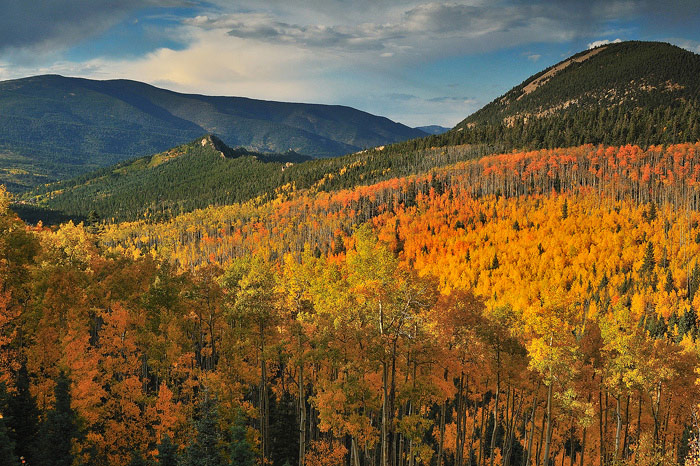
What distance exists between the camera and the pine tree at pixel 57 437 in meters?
28.7

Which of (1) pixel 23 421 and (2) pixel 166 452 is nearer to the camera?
(2) pixel 166 452

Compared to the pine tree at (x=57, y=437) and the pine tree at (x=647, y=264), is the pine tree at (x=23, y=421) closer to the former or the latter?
the pine tree at (x=57, y=437)

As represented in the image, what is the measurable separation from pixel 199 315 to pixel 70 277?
1257cm

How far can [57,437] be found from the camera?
95.7 ft

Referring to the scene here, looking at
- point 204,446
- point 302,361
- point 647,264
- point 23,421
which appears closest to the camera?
point 204,446

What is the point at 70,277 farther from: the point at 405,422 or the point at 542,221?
the point at 542,221

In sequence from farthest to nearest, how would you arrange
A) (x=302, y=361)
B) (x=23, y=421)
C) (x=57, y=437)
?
(x=302, y=361) < (x=23, y=421) < (x=57, y=437)

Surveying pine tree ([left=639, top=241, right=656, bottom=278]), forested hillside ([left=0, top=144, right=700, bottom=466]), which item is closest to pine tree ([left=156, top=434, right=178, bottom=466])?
forested hillside ([left=0, top=144, right=700, bottom=466])

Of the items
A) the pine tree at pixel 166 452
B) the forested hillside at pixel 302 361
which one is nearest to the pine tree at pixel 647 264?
the forested hillside at pixel 302 361

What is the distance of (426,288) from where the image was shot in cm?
2677

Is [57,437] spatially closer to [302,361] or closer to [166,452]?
[166,452]

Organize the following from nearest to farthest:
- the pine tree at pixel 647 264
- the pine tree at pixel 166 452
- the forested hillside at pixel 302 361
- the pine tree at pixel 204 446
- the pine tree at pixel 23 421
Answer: the pine tree at pixel 204 446, the pine tree at pixel 166 452, the forested hillside at pixel 302 361, the pine tree at pixel 23 421, the pine tree at pixel 647 264

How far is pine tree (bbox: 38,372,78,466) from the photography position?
28.7m

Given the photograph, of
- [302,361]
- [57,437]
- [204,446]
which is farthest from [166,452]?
[302,361]
